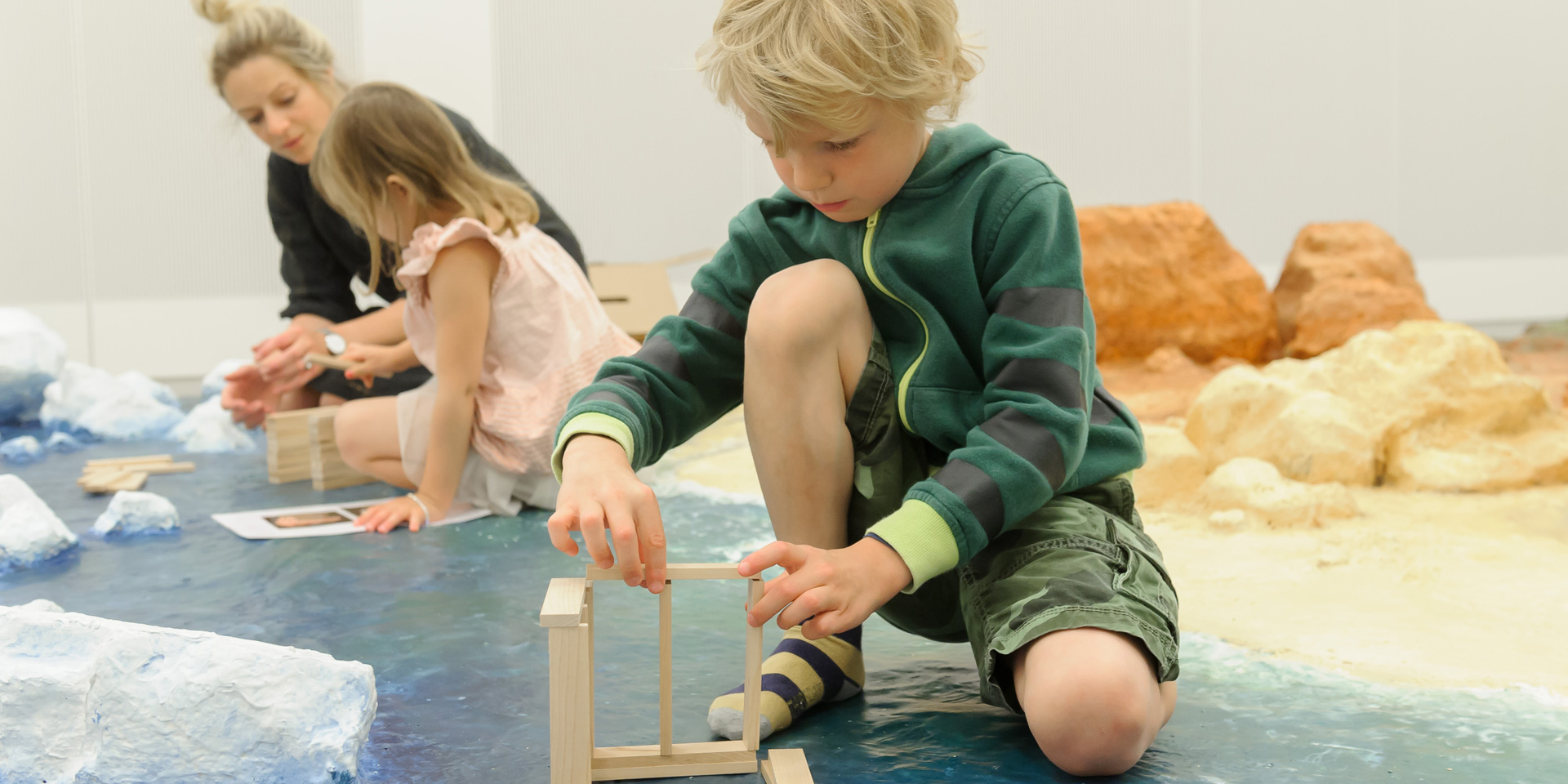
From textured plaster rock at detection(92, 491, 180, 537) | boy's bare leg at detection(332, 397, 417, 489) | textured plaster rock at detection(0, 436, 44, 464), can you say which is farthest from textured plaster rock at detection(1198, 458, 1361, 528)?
textured plaster rock at detection(0, 436, 44, 464)

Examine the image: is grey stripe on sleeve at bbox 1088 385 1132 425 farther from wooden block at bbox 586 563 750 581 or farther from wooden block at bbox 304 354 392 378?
wooden block at bbox 304 354 392 378

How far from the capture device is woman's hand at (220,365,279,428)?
7.08 ft

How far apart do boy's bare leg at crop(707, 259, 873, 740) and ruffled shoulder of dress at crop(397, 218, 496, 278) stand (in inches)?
35.9

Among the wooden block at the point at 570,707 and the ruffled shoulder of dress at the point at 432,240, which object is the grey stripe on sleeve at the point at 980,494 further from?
the ruffled shoulder of dress at the point at 432,240

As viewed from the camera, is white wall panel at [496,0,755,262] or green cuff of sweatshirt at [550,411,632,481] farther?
white wall panel at [496,0,755,262]

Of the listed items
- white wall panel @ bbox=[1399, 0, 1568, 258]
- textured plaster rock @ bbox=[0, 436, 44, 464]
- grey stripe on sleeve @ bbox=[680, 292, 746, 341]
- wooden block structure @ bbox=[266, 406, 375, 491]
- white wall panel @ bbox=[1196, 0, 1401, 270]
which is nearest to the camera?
grey stripe on sleeve @ bbox=[680, 292, 746, 341]

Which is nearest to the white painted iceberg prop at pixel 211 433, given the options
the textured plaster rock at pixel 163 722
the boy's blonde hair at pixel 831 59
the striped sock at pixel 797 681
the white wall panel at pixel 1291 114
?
the textured plaster rock at pixel 163 722

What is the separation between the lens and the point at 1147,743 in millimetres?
833

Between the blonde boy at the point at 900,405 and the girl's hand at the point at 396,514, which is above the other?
the blonde boy at the point at 900,405

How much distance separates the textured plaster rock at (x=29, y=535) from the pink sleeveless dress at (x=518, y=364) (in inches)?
19.5

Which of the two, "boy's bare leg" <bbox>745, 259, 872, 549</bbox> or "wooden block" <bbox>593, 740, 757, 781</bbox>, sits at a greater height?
"boy's bare leg" <bbox>745, 259, 872, 549</bbox>

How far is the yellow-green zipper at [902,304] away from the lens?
96 centimetres

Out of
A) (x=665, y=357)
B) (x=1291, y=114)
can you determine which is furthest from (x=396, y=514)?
(x=1291, y=114)

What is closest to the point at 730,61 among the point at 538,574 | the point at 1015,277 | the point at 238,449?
the point at 1015,277
